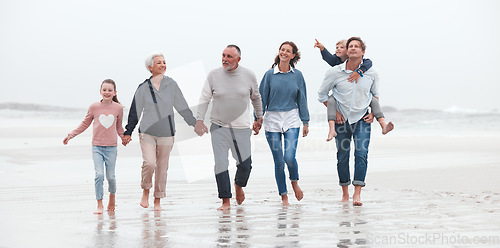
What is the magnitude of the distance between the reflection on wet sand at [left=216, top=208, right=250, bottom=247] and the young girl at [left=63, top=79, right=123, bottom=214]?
4.55 feet

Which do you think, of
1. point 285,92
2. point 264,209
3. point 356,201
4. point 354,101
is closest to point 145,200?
point 264,209

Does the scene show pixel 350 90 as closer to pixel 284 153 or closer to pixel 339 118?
pixel 339 118

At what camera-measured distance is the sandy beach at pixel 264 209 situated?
17.1 ft

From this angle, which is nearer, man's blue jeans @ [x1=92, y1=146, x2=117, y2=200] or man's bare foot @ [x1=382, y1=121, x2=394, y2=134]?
man's blue jeans @ [x1=92, y1=146, x2=117, y2=200]

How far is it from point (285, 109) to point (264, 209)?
1240 mm

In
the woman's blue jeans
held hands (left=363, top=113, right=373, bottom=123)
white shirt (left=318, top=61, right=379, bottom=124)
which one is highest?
white shirt (left=318, top=61, right=379, bottom=124)

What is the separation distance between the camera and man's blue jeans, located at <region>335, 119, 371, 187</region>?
7.34 meters

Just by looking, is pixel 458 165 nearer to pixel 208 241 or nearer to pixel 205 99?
pixel 205 99

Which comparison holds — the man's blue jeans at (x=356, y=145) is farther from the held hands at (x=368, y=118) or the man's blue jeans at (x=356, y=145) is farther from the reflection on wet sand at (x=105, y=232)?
the reflection on wet sand at (x=105, y=232)

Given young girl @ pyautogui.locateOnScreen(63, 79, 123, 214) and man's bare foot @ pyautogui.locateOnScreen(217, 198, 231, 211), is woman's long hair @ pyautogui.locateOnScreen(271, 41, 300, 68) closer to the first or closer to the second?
man's bare foot @ pyautogui.locateOnScreen(217, 198, 231, 211)

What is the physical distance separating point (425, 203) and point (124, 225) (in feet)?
11.3

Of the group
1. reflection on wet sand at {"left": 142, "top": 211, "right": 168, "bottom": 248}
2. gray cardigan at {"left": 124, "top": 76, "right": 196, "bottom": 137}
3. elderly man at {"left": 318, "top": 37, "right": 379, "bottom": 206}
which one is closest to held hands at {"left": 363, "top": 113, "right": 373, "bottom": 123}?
elderly man at {"left": 318, "top": 37, "right": 379, "bottom": 206}

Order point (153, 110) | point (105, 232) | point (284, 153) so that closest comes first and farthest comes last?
point (105, 232) → point (153, 110) → point (284, 153)

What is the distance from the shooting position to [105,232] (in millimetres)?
5598
